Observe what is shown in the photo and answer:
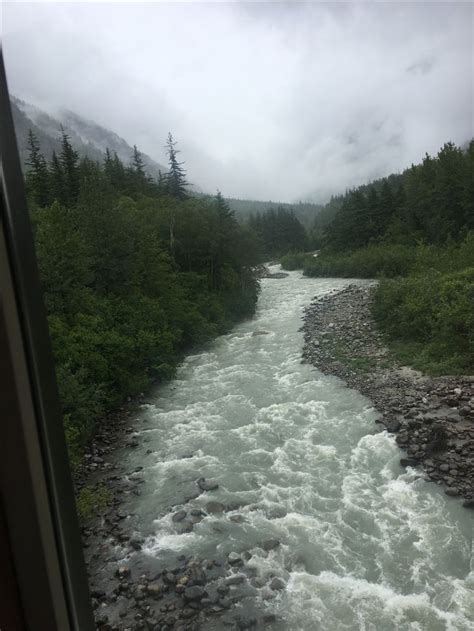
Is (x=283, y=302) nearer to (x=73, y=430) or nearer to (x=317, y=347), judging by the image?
(x=317, y=347)

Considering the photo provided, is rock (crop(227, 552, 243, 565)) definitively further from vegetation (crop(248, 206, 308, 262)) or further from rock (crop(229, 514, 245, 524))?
vegetation (crop(248, 206, 308, 262))

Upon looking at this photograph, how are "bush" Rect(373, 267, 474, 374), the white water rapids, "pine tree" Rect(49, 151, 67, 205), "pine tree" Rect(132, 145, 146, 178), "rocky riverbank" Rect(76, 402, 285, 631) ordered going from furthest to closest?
1. "pine tree" Rect(132, 145, 146, 178)
2. "pine tree" Rect(49, 151, 67, 205)
3. "bush" Rect(373, 267, 474, 374)
4. the white water rapids
5. "rocky riverbank" Rect(76, 402, 285, 631)

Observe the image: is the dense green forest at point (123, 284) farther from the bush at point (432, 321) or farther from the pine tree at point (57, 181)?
the bush at point (432, 321)

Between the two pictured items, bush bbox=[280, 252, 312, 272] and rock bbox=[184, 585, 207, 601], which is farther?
bush bbox=[280, 252, 312, 272]

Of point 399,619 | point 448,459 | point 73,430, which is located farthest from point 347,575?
point 73,430

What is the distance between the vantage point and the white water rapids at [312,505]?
17.4 feet

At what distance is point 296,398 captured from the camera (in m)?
11.3

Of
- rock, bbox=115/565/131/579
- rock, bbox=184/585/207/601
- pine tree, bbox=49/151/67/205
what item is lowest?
rock, bbox=184/585/207/601

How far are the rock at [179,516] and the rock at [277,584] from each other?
1942 millimetres

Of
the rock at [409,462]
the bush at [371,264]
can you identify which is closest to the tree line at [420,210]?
the bush at [371,264]

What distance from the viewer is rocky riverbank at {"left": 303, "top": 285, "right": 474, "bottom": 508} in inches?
303

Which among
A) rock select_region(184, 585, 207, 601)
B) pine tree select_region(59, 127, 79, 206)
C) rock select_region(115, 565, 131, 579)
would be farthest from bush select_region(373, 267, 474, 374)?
pine tree select_region(59, 127, 79, 206)

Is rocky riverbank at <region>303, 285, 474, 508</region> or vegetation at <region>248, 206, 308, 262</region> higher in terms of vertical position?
vegetation at <region>248, 206, 308, 262</region>

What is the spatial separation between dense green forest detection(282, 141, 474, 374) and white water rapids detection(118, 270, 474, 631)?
12.5 ft
